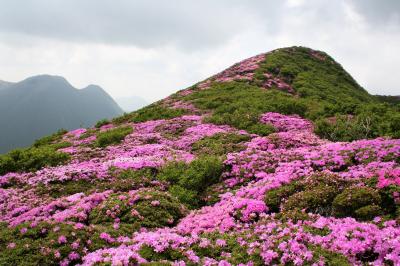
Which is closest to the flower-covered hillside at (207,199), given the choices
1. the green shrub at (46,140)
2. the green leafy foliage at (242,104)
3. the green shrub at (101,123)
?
the green leafy foliage at (242,104)

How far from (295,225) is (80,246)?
600 cm

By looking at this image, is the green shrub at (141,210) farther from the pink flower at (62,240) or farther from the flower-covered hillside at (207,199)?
the pink flower at (62,240)

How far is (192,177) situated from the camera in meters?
17.1

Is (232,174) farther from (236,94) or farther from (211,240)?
(236,94)

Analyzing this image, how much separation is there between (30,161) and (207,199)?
39.7 feet

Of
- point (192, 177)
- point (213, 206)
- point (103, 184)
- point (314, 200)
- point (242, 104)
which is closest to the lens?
point (314, 200)

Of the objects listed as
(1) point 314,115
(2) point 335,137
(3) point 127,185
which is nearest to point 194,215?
(3) point 127,185

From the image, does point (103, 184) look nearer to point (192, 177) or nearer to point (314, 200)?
point (192, 177)

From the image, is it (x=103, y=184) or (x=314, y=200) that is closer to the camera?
(x=314, y=200)

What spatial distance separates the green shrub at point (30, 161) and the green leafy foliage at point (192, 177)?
7564 mm

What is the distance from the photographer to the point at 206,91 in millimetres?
44469

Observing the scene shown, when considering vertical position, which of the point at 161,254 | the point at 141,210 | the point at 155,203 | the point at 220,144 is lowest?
the point at 161,254


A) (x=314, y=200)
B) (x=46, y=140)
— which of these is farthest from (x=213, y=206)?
(x=46, y=140)

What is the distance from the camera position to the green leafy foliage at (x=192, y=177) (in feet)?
51.8
